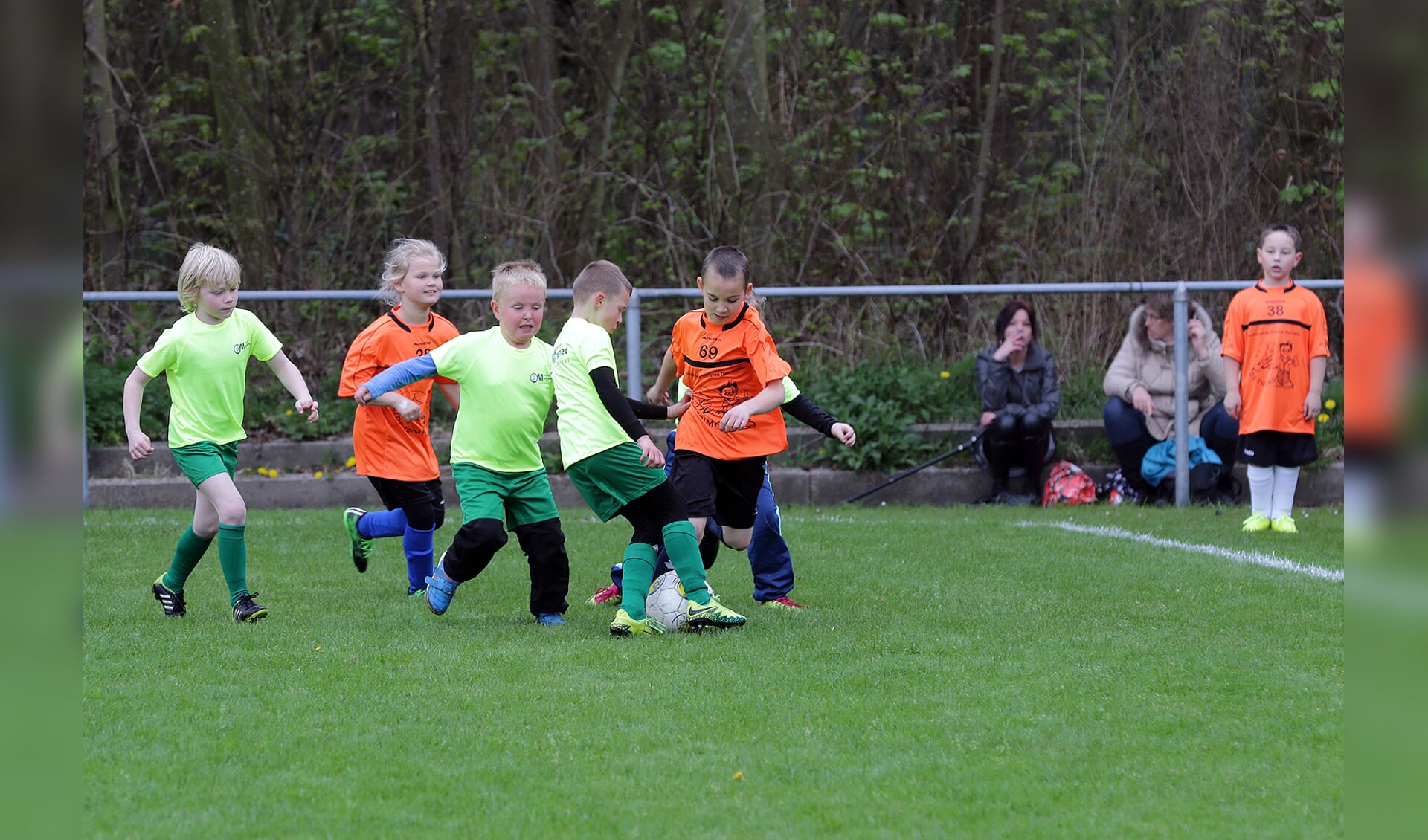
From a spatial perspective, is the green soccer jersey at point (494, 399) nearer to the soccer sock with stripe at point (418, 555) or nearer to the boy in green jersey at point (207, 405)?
the boy in green jersey at point (207, 405)

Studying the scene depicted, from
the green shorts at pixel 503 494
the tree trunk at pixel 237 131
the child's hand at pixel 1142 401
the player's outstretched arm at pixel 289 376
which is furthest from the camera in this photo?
the tree trunk at pixel 237 131

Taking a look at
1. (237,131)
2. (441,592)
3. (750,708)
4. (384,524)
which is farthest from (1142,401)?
(237,131)

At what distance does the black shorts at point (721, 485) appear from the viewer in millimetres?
6164

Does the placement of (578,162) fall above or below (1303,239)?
above

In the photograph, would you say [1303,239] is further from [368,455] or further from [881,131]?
[368,455]

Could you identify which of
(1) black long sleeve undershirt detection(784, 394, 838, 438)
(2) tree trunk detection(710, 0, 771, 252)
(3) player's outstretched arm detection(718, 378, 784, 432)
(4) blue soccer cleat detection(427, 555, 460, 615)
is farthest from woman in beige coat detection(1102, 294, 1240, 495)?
(4) blue soccer cleat detection(427, 555, 460, 615)

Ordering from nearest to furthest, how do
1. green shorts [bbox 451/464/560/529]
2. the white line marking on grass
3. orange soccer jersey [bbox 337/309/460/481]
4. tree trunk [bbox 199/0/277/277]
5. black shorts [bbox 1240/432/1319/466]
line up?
green shorts [bbox 451/464/560/529], orange soccer jersey [bbox 337/309/460/481], the white line marking on grass, black shorts [bbox 1240/432/1319/466], tree trunk [bbox 199/0/277/277]

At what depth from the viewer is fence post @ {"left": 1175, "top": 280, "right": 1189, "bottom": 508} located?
1003 centimetres

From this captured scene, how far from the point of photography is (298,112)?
13539 millimetres

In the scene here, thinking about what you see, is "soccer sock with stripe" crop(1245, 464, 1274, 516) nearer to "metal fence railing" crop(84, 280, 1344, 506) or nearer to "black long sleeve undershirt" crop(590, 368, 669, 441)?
"metal fence railing" crop(84, 280, 1344, 506)

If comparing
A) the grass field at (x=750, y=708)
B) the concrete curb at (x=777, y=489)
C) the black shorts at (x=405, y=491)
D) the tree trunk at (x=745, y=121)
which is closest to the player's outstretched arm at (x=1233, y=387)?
the grass field at (x=750, y=708)

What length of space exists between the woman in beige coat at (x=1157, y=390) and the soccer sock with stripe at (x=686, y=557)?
214 inches
